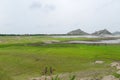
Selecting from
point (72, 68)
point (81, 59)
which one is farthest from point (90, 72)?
point (81, 59)

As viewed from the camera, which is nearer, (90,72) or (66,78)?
(66,78)

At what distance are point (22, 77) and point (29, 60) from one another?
342 inches

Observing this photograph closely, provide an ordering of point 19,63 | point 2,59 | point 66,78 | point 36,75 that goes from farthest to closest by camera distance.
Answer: point 2,59, point 19,63, point 36,75, point 66,78

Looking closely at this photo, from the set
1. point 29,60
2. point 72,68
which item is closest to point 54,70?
point 72,68

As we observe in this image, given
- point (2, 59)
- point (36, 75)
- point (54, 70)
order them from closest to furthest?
point (36, 75), point (54, 70), point (2, 59)

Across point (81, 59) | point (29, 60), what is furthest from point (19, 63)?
point (81, 59)

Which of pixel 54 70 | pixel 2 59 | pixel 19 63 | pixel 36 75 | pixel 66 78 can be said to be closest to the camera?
pixel 66 78

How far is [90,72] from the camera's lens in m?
27.5

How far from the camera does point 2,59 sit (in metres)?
34.9

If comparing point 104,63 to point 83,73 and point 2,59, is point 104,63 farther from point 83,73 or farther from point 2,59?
point 2,59

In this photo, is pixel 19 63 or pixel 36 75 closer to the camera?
pixel 36 75

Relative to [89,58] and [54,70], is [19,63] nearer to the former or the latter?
[54,70]

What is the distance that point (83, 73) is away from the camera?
2716 centimetres

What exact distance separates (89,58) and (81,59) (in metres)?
1.28
